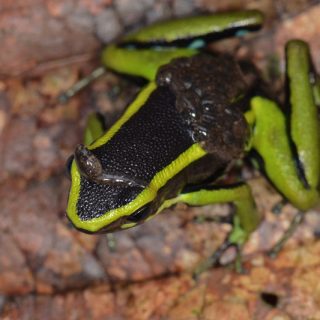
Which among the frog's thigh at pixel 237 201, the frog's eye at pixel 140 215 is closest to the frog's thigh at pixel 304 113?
the frog's thigh at pixel 237 201

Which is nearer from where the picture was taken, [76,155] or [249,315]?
[76,155]

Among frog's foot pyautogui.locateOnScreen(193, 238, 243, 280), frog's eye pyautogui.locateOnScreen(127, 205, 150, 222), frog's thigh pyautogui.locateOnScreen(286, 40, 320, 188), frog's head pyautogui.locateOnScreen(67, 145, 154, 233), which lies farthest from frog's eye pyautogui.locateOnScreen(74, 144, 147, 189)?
frog's thigh pyautogui.locateOnScreen(286, 40, 320, 188)

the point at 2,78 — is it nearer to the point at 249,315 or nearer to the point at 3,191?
the point at 3,191

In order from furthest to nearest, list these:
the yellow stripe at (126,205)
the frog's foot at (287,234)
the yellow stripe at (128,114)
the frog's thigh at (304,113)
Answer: the frog's foot at (287,234), the frog's thigh at (304,113), the yellow stripe at (128,114), the yellow stripe at (126,205)

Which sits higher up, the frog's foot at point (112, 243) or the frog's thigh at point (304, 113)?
the frog's thigh at point (304, 113)

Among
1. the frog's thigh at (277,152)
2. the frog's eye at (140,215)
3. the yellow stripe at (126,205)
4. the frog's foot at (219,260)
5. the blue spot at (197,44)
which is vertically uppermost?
the blue spot at (197,44)

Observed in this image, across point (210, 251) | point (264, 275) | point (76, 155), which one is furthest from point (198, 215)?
point (76, 155)

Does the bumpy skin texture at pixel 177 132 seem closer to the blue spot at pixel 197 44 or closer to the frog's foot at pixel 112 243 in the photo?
the blue spot at pixel 197 44

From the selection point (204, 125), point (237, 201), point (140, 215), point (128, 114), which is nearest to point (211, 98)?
point (204, 125)
